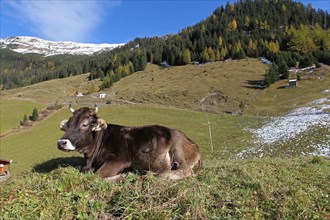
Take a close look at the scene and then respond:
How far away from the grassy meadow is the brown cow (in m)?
0.47

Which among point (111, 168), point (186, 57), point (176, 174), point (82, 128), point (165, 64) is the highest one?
point (186, 57)

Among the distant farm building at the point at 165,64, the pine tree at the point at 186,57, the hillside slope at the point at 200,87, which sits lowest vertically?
the hillside slope at the point at 200,87

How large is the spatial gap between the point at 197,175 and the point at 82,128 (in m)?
2.69

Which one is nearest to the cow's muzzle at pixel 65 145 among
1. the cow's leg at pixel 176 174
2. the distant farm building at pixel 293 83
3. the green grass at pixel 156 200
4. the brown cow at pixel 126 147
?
the brown cow at pixel 126 147

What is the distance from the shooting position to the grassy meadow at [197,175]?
14.1 feet

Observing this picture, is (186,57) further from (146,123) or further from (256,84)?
(146,123)

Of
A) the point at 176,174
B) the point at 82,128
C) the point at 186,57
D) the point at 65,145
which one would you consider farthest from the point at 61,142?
the point at 186,57

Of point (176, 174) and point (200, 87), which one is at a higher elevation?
point (176, 174)

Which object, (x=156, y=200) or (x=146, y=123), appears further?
(x=146, y=123)

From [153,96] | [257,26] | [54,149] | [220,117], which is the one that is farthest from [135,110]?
[257,26]

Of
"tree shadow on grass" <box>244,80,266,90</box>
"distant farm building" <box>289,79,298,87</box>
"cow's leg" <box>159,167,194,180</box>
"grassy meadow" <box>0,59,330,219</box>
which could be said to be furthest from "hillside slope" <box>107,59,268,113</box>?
"cow's leg" <box>159,167,194,180</box>

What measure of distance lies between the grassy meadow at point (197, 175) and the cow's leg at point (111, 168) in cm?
44

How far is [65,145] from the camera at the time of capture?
6.32m

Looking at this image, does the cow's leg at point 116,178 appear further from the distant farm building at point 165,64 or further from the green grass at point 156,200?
the distant farm building at point 165,64
